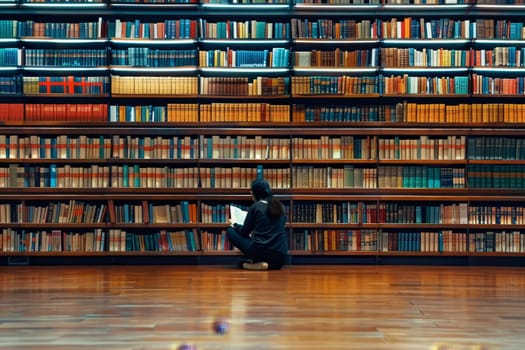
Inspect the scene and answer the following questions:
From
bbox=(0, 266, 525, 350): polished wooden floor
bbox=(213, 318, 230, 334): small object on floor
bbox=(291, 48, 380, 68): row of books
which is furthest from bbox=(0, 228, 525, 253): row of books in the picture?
bbox=(213, 318, 230, 334): small object on floor

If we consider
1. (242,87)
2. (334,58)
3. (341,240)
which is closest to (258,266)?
(341,240)

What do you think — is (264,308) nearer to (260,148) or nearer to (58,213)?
(260,148)

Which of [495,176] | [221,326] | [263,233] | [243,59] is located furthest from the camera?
[243,59]

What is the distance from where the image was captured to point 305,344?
152 inches

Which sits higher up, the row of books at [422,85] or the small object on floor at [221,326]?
the row of books at [422,85]

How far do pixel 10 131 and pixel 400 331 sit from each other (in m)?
5.42

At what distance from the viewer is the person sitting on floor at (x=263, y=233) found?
7629 millimetres

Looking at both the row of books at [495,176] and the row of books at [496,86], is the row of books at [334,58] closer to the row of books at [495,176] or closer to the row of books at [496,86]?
the row of books at [496,86]

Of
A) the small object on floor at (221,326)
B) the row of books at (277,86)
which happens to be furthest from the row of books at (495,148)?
the small object on floor at (221,326)

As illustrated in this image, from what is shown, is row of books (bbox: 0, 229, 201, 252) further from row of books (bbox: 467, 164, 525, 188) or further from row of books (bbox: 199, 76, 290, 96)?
row of books (bbox: 467, 164, 525, 188)

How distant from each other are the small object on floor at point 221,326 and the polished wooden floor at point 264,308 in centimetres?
4

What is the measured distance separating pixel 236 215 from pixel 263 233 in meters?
0.41

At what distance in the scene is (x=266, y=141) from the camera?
330 inches

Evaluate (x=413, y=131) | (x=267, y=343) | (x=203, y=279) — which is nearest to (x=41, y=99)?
(x=203, y=279)
